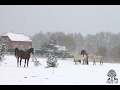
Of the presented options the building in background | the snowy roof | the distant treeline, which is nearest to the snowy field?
the distant treeline

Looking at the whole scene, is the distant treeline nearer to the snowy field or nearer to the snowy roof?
the snowy roof

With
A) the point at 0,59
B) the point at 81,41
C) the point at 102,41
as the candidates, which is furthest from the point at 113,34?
the point at 0,59

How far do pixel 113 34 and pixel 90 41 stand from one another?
38.6 ft

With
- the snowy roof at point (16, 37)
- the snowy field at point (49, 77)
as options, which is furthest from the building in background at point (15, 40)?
the snowy field at point (49, 77)

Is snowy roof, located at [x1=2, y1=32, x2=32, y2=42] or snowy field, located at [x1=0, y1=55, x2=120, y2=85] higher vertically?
snowy roof, located at [x1=2, y1=32, x2=32, y2=42]

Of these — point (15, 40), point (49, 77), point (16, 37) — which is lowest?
point (49, 77)

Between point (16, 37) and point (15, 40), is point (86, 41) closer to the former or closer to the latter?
point (16, 37)

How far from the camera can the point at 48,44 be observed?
59000 millimetres

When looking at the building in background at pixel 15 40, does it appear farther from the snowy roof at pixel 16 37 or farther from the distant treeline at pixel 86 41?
the distant treeline at pixel 86 41

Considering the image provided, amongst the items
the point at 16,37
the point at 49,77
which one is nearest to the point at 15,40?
the point at 16,37

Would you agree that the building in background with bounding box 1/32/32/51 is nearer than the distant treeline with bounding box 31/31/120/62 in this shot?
Yes
